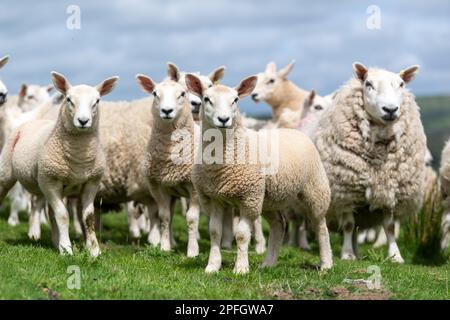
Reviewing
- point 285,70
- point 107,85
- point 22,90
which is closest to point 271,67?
point 285,70

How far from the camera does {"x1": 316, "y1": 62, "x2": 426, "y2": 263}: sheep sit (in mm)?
10625

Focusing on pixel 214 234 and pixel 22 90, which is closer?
pixel 214 234

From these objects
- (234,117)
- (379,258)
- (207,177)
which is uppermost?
(234,117)

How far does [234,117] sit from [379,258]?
369 centimetres

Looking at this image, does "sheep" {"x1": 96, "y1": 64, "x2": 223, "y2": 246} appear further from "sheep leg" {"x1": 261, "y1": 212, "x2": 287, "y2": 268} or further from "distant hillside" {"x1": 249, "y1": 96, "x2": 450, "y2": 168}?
"distant hillside" {"x1": 249, "y1": 96, "x2": 450, "y2": 168}

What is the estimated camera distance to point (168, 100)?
942 centimetres

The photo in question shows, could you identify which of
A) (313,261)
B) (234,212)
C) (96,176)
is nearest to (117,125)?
(234,212)

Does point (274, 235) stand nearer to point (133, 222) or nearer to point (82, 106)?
point (82, 106)

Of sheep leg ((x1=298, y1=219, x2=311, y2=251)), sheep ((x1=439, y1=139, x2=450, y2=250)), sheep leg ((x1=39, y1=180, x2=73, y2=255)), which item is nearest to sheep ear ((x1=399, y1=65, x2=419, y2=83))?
sheep ((x1=439, y1=139, x2=450, y2=250))

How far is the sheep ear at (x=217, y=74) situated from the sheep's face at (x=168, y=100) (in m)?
1.17

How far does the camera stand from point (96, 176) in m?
8.95

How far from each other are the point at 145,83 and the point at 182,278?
3214 mm

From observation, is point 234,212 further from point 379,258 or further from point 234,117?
point 234,117
